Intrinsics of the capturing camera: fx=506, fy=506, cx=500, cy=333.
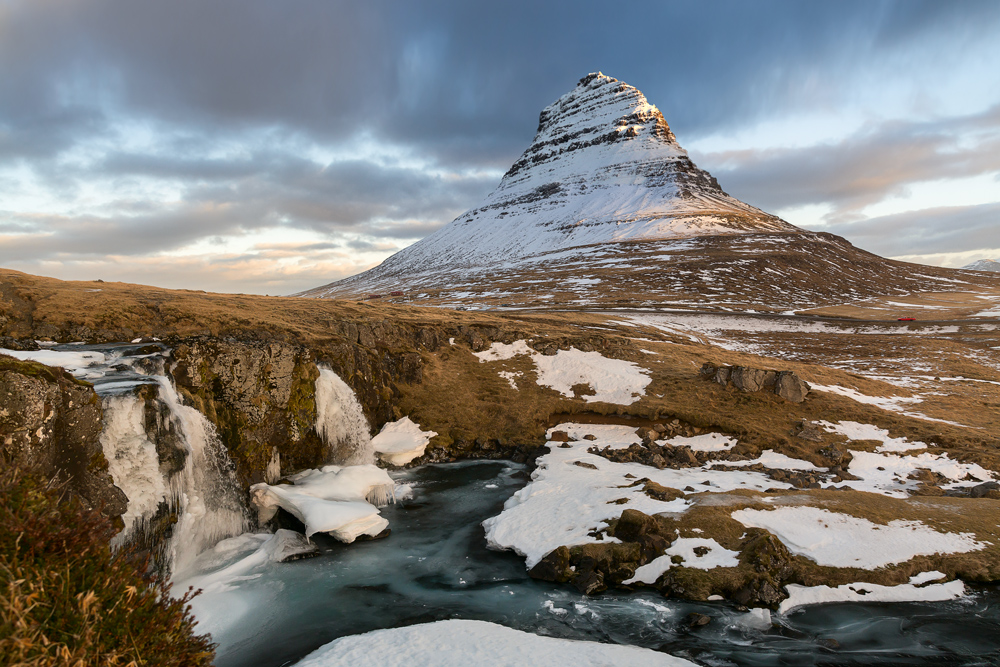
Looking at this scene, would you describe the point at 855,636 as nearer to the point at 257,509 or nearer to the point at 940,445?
the point at 940,445

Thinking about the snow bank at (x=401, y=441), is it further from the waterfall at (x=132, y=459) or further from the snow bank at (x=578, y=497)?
the waterfall at (x=132, y=459)

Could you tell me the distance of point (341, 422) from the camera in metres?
30.2

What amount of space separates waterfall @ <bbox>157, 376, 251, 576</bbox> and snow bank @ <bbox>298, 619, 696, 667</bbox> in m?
8.50

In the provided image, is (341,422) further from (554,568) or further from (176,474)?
(554,568)

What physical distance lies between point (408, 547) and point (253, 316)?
68.4 feet

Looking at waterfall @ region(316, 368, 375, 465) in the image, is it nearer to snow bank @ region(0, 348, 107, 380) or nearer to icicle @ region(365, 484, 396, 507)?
icicle @ region(365, 484, 396, 507)

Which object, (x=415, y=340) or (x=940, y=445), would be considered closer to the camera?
(x=940, y=445)

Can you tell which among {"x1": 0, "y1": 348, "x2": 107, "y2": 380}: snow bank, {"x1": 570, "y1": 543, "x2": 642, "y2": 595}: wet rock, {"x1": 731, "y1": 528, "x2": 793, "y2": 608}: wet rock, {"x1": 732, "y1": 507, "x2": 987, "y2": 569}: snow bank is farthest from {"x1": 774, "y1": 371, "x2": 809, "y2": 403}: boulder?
{"x1": 0, "y1": 348, "x2": 107, "y2": 380}: snow bank

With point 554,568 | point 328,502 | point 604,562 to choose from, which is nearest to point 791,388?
point 604,562

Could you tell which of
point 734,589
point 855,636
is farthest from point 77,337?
point 855,636

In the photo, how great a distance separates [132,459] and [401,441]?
51.5ft

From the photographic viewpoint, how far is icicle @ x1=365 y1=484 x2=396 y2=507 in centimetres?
2638

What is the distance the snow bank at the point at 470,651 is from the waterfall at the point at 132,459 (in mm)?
8770

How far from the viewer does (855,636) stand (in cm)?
1538
